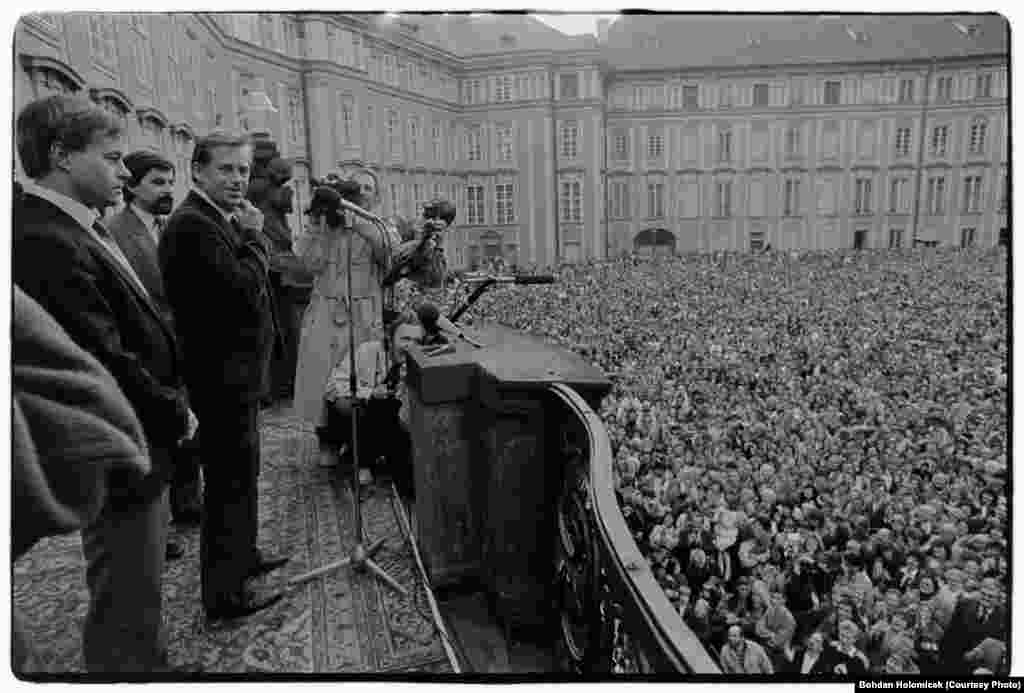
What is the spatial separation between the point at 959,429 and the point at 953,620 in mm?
574

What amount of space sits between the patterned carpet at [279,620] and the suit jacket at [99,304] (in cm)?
46

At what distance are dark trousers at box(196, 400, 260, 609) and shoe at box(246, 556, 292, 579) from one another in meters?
0.09

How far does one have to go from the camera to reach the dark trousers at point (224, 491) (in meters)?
1.99

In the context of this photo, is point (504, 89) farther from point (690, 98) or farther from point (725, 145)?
point (725, 145)

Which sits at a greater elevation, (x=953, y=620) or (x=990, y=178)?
(x=990, y=178)

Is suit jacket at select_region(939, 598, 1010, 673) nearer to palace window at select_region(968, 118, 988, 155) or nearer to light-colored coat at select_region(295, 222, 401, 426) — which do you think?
palace window at select_region(968, 118, 988, 155)

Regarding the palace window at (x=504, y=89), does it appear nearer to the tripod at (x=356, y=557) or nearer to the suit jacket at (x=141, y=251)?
the tripod at (x=356, y=557)

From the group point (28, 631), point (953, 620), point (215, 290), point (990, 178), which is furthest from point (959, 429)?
point (28, 631)

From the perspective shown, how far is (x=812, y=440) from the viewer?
2.52m

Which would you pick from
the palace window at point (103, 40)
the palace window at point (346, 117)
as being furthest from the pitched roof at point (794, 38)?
the palace window at point (103, 40)

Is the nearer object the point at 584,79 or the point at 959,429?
the point at 959,429

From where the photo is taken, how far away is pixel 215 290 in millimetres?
1876

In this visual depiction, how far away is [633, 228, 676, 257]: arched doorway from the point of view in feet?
8.44

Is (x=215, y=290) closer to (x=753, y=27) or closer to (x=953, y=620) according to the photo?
(x=753, y=27)
